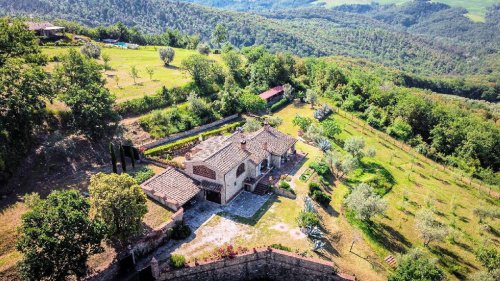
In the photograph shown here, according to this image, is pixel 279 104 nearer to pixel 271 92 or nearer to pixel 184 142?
pixel 271 92

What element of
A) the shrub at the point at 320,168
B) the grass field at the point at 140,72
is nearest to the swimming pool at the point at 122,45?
the grass field at the point at 140,72

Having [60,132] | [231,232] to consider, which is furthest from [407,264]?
[60,132]

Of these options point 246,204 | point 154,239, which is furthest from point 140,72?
point 154,239

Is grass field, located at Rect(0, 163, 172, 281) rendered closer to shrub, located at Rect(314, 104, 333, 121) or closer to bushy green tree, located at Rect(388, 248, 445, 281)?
bushy green tree, located at Rect(388, 248, 445, 281)

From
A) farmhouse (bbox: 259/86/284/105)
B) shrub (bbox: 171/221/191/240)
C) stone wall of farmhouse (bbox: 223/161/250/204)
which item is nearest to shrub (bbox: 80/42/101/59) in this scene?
farmhouse (bbox: 259/86/284/105)

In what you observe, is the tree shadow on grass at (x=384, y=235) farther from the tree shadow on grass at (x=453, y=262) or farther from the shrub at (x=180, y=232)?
the shrub at (x=180, y=232)

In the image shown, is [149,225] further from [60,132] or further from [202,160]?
[60,132]
